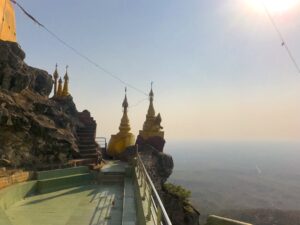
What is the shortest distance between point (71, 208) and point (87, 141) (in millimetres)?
10159

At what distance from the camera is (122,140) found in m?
26.1

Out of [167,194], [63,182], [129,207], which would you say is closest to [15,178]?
[63,182]

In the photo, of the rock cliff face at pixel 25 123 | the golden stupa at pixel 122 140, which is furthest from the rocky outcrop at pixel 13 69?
the golden stupa at pixel 122 140

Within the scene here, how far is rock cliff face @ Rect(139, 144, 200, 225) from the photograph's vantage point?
2158cm

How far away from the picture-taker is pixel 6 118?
13.6 meters

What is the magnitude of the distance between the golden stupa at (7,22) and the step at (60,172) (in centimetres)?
720

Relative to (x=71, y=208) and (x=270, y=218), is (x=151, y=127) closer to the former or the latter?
(x=71, y=208)

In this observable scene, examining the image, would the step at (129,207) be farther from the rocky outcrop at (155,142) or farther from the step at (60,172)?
the rocky outcrop at (155,142)

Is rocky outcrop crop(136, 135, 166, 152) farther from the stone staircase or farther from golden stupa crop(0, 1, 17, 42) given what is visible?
golden stupa crop(0, 1, 17, 42)

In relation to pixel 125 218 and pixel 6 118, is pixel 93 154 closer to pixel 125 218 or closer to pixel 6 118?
pixel 6 118

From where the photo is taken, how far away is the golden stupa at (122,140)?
25.7m

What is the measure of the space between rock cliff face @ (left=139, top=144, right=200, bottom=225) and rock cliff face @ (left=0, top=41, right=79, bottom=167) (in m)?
6.31

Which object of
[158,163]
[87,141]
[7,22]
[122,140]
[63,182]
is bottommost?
[63,182]

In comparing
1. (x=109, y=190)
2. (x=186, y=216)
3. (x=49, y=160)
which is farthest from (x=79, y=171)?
(x=186, y=216)
